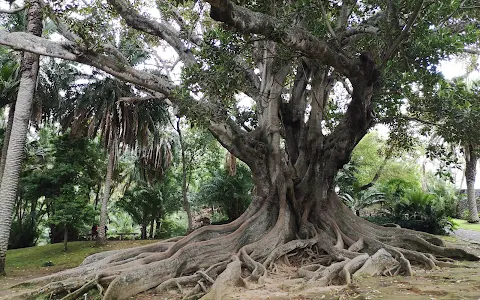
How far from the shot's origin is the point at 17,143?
10227mm

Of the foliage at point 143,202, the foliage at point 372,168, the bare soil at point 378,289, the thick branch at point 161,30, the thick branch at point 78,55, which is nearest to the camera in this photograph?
the bare soil at point 378,289

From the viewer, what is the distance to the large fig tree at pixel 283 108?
611cm

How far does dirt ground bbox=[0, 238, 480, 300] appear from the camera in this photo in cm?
504

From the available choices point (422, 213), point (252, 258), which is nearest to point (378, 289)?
point (252, 258)

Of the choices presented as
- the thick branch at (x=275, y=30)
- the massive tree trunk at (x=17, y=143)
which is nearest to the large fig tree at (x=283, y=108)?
the thick branch at (x=275, y=30)

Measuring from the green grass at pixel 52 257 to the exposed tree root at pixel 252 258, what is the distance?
15.3 feet

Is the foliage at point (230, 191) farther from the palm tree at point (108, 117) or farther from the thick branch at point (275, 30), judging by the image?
the thick branch at point (275, 30)

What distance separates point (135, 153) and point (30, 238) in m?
7.36

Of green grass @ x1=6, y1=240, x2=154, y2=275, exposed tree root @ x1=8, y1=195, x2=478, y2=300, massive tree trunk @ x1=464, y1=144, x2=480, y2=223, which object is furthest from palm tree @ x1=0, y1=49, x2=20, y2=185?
massive tree trunk @ x1=464, y1=144, x2=480, y2=223

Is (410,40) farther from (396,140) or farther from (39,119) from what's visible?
(39,119)

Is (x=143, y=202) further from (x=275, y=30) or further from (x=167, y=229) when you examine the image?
(x=275, y=30)

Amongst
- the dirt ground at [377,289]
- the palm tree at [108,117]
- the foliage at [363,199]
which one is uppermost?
the palm tree at [108,117]

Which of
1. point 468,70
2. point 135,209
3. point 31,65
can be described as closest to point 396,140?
point 468,70

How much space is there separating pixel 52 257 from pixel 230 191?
812cm
